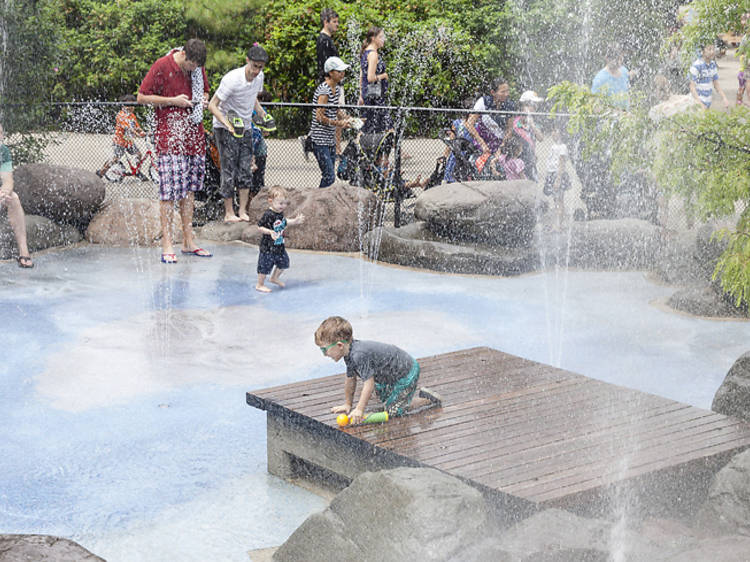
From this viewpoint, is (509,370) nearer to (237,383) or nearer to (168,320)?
(237,383)

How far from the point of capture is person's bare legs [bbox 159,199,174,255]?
10.4m

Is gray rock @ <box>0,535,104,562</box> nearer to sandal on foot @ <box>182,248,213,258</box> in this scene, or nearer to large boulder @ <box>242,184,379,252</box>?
sandal on foot @ <box>182,248,213,258</box>

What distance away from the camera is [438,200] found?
1062 centimetres

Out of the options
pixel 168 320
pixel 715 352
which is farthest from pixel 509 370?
pixel 168 320

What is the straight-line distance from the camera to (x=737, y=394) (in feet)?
19.3

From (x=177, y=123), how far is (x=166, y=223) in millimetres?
999

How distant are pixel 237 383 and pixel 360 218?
4376 mm

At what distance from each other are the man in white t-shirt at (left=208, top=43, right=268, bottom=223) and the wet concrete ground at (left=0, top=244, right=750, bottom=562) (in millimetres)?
713

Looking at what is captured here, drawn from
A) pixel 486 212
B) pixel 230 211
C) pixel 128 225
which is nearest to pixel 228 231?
pixel 230 211

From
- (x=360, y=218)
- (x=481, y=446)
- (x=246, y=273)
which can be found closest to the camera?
(x=481, y=446)

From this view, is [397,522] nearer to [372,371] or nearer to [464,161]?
[372,371]

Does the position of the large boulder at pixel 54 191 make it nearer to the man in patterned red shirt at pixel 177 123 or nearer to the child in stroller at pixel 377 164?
the man in patterned red shirt at pixel 177 123

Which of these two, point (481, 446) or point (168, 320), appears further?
point (168, 320)

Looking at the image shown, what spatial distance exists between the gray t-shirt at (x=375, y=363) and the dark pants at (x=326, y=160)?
6.73 m
